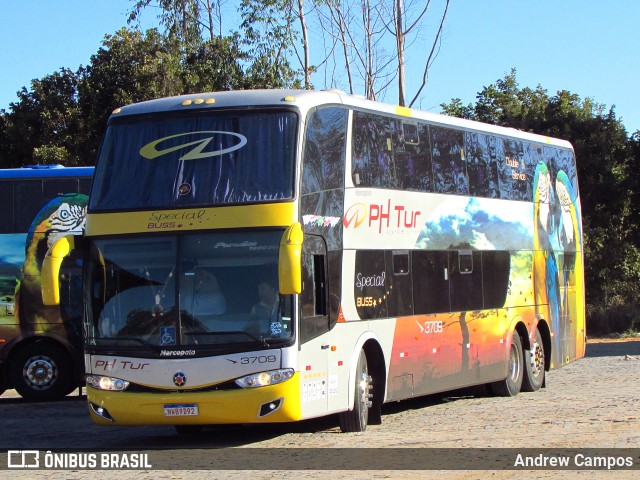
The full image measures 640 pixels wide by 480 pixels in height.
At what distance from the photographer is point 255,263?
12008 mm

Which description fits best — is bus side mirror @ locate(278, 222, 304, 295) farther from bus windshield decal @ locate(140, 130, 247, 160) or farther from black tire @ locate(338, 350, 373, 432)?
black tire @ locate(338, 350, 373, 432)

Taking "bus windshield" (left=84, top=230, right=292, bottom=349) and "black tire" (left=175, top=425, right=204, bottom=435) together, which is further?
"black tire" (left=175, top=425, right=204, bottom=435)

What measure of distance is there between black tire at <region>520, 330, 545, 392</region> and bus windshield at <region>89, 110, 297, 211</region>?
317 inches

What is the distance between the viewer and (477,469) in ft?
34.2

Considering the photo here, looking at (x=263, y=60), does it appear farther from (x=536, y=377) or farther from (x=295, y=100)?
(x=295, y=100)

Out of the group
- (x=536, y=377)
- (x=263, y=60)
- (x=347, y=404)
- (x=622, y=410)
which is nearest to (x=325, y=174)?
(x=347, y=404)

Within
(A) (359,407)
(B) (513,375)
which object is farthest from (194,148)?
(B) (513,375)

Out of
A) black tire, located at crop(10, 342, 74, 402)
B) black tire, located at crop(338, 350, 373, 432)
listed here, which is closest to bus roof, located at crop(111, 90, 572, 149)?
black tire, located at crop(338, 350, 373, 432)

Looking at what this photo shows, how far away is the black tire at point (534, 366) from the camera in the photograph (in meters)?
18.8

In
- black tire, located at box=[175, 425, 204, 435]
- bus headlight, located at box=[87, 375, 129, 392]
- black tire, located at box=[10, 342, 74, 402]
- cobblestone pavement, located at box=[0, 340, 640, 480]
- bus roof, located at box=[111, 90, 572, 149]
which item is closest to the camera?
cobblestone pavement, located at box=[0, 340, 640, 480]

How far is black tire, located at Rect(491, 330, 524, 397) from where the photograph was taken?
59.7 feet

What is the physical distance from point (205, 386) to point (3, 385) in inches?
375

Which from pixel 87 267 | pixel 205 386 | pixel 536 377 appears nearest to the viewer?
pixel 205 386

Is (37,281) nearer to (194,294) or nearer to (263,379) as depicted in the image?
(194,294)
